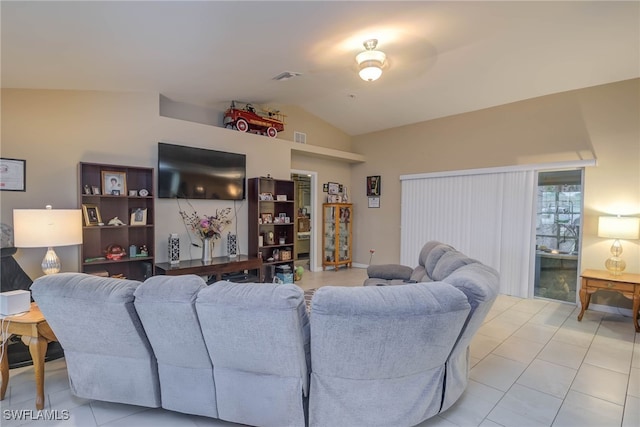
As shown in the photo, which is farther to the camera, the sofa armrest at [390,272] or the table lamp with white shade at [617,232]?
the sofa armrest at [390,272]

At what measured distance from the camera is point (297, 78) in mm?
4020

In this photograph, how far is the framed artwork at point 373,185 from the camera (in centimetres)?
655

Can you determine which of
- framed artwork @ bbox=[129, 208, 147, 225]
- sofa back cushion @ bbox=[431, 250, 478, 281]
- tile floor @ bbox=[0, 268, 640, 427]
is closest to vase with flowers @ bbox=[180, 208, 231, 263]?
framed artwork @ bbox=[129, 208, 147, 225]

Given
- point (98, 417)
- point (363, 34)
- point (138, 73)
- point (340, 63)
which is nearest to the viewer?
point (98, 417)

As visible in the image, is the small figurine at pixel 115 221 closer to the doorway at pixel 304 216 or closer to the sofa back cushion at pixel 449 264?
the doorway at pixel 304 216

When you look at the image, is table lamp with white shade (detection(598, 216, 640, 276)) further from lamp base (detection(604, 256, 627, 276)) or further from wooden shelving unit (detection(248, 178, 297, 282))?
wooden shelving unit (detection(248, 178, 297, 282))

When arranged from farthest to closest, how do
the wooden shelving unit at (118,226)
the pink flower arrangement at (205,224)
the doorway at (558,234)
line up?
the doorway at (558,234) < the pink flower arrangement at (205,224) < the wooden shelving unit at (118,226)

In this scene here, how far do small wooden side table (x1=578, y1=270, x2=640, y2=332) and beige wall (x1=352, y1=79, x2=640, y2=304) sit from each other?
52 centimetres

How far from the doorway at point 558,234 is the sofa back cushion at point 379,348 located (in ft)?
12.7

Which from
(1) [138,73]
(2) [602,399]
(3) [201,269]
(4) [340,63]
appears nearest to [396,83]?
(4) [340,63]

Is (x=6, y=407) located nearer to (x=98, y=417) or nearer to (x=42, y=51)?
(x=98, y=417)

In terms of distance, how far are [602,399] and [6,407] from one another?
405cm

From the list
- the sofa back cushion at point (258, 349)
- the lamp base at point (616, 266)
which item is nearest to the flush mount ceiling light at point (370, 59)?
the sofa back cushion at point (258, 349)

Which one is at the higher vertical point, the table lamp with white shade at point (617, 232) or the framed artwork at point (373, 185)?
the framed artwork at point (373, 185)
